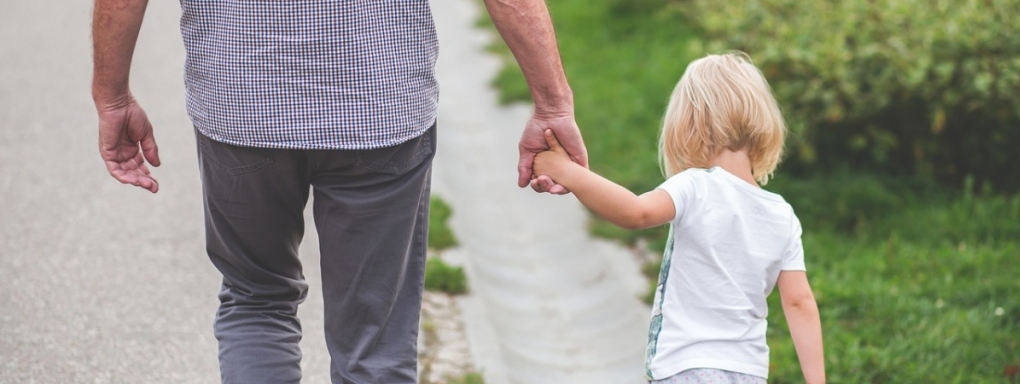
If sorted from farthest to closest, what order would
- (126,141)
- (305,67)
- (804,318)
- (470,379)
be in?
(470,379)
(126,141)
(804,318)
(305,67)

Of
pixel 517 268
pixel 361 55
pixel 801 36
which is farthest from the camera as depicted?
pixel 801 36

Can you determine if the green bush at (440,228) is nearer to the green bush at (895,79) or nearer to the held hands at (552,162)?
the green bush at (895,79)

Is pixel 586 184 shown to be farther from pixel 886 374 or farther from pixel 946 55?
pixel 946 55

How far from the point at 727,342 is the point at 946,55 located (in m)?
3.02

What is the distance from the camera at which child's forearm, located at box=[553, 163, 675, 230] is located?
7.23ft

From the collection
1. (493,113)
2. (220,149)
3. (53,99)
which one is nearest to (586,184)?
(220,149)

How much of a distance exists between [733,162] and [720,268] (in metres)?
0.26

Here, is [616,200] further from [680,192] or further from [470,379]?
[470,379]

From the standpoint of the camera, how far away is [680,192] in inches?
89.3

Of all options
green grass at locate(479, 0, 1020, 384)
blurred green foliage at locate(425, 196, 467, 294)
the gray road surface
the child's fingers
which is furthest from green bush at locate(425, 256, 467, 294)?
the child's fingers

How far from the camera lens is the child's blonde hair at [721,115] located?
2361mm

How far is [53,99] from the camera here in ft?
20.5

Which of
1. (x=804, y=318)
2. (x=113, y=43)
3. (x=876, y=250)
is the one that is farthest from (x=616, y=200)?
(x=876, y=250)

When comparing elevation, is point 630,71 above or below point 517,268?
above
